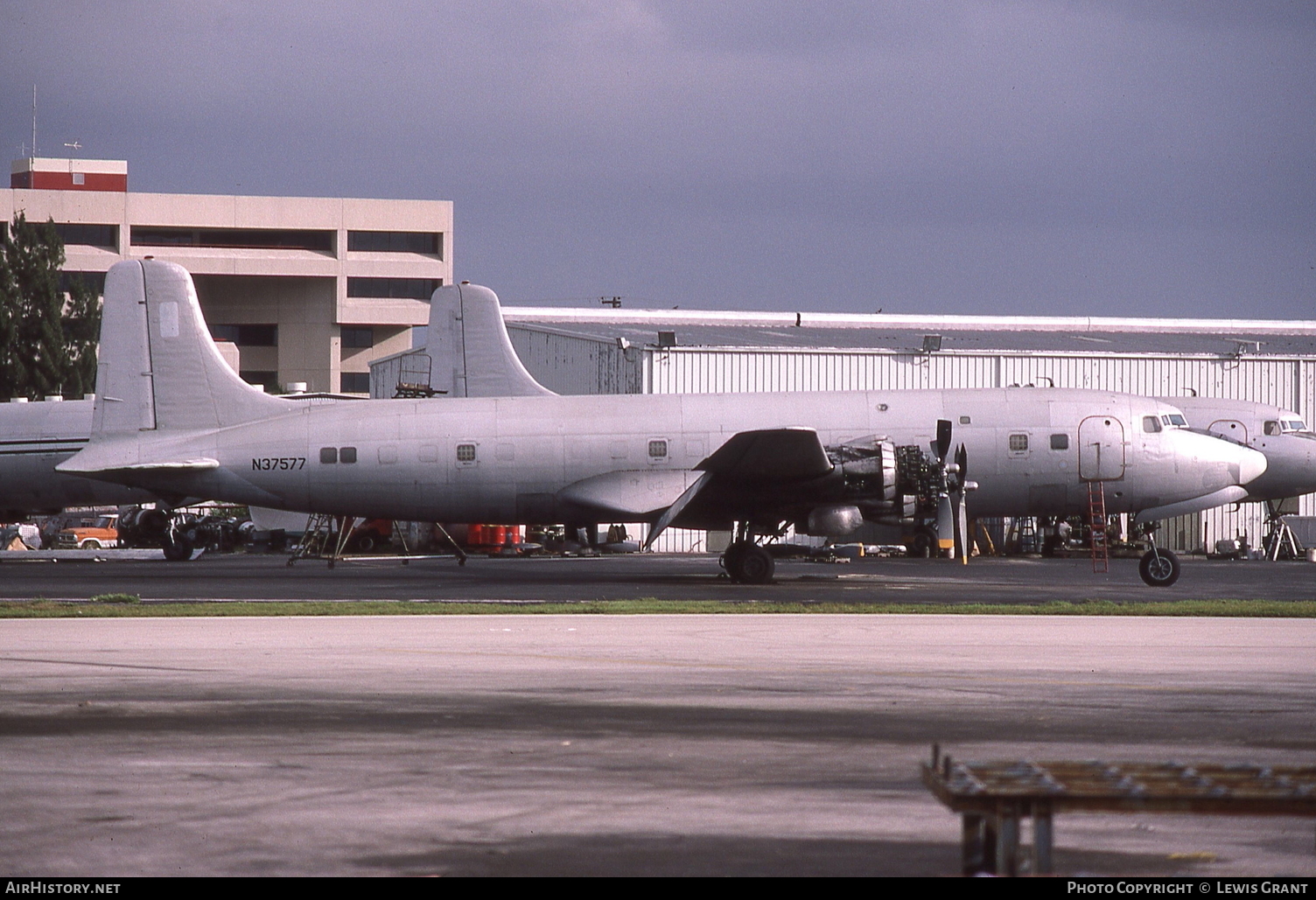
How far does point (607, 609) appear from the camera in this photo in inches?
961

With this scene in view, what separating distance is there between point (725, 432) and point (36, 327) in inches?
2434

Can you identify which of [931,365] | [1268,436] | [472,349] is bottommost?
[1268,436]

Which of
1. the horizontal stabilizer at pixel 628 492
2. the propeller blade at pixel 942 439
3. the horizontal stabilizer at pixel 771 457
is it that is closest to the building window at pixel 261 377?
the horizontal stabilizer at pixel 628 492

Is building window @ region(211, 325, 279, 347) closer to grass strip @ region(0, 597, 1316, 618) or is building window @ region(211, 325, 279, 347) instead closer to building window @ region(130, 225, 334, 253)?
building window @ region(130, 225, 334, 253)

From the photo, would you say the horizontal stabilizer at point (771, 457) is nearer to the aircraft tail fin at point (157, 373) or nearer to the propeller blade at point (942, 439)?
the propeller blade at point (942, 439)

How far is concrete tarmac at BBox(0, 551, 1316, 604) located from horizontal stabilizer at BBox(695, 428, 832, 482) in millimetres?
2464

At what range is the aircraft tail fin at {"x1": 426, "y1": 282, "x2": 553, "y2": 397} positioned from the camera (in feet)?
134

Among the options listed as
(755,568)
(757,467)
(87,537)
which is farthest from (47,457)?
(757,467)

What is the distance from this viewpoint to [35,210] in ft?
372

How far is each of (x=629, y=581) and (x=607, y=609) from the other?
374 inches

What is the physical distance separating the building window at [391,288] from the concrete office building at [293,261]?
103mm

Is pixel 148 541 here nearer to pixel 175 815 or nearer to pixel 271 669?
pixel 271 669

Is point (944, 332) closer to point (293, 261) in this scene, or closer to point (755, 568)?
point (755, 568)

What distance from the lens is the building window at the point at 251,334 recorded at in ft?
400
